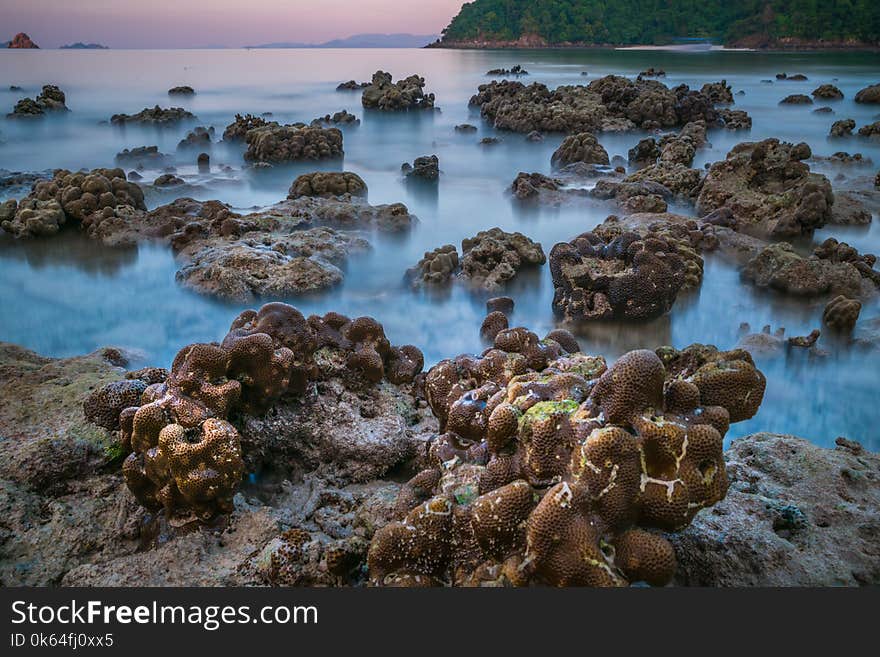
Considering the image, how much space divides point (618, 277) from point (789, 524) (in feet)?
9.52

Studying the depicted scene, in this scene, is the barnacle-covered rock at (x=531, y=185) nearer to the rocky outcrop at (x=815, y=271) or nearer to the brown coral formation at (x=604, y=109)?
the rocky outcrop at (x=815, y=271)

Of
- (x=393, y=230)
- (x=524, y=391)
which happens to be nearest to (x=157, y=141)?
(x=393, y=230)

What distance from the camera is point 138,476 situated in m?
2.62

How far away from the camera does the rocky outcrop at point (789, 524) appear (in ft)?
7.23

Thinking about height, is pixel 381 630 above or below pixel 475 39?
below

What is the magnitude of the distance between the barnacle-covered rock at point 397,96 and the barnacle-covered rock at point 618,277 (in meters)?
16.9

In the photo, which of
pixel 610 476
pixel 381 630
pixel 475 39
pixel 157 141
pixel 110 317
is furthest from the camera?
pixel 475 39

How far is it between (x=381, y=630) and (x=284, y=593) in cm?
31

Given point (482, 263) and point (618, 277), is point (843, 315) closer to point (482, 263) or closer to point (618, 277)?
point (618, 277)

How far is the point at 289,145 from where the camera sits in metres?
11.9

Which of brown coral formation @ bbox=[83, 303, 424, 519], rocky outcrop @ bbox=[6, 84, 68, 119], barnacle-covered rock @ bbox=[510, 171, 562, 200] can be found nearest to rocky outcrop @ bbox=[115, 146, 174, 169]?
rocky outcrop @ bbox=[6, 84, 68, 119]

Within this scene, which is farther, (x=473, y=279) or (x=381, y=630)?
(x=473, y=279)

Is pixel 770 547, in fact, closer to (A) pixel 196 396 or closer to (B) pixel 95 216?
(A) pixel 196 396

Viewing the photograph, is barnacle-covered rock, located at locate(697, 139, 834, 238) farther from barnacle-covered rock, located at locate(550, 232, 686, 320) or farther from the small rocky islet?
barnacle-covered rock, located at locate(550, 232, 686, 320)
